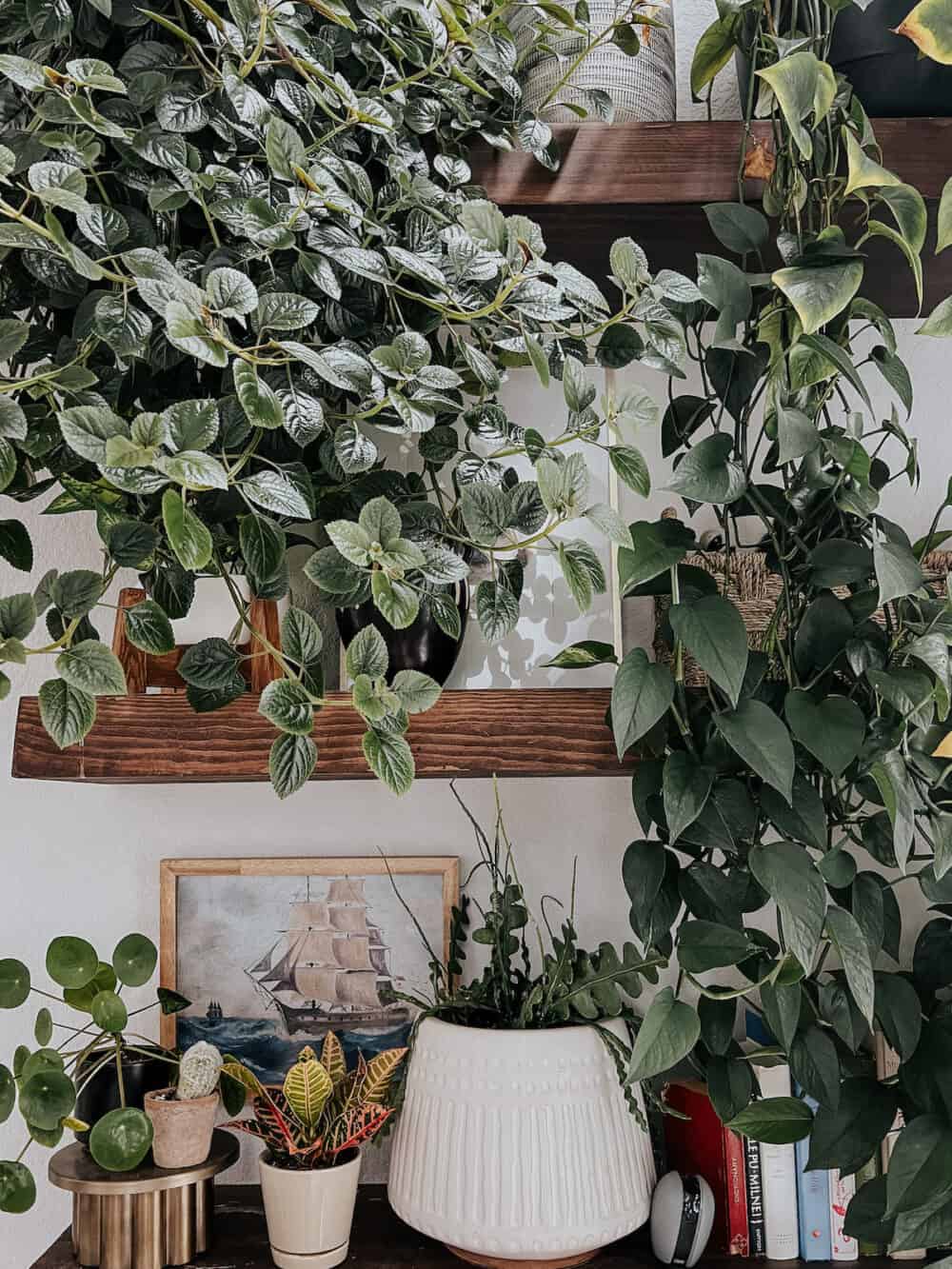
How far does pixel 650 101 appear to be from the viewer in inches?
38.8

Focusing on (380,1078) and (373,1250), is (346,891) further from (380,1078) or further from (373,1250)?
(373,1250)

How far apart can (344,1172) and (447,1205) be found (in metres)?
0.10

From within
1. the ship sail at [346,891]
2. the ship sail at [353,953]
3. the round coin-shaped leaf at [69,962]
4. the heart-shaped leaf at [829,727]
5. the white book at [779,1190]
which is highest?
the heart-shaped leaf at [829,727]

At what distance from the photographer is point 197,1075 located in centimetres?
97

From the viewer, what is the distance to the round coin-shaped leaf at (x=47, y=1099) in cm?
88

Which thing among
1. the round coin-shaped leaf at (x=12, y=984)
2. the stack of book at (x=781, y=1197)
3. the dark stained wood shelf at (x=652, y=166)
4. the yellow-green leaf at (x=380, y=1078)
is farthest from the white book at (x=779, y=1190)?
the dark stained wood shelf at (x=652, y=166)

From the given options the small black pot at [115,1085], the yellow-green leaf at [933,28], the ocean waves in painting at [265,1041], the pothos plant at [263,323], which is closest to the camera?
the pothos plant at [263,323]

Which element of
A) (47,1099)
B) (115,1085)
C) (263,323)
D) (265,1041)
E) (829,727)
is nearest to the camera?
(263,323)

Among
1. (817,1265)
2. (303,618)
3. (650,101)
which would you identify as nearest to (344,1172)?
(817,1265)

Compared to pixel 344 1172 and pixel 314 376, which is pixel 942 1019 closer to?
pixel 344 1172

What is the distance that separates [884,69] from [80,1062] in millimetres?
1160

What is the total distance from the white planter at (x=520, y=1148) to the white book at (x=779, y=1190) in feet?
0.41

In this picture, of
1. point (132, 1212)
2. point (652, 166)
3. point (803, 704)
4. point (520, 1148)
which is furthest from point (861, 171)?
point (132, 1212)

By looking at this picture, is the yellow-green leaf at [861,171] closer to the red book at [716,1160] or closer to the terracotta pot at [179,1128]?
the red book at [716,1160]
